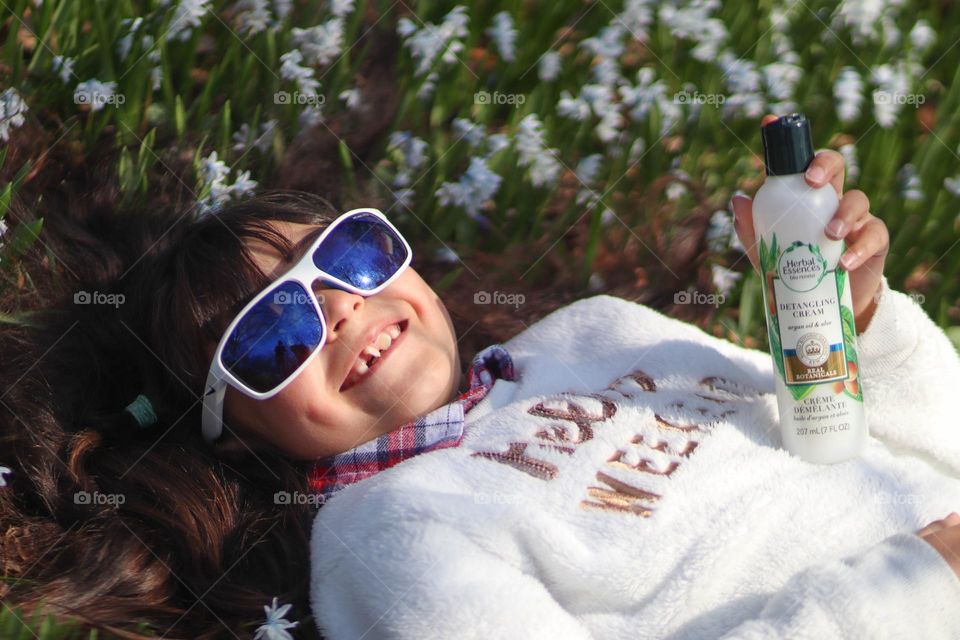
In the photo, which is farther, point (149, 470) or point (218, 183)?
point (218, 183)

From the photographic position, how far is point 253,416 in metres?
2.48

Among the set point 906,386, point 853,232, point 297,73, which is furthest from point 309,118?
point 906,386

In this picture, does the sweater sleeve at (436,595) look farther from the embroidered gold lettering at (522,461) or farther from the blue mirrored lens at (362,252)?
the blue mirrored lens at (362,252)

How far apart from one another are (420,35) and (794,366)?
1.75 m

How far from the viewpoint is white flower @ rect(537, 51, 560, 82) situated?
11.4 feet

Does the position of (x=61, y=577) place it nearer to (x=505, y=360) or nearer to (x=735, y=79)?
(x=505, y=360)

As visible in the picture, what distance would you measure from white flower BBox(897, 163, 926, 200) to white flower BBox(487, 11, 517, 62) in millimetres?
1227

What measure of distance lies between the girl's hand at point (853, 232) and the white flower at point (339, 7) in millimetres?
1584

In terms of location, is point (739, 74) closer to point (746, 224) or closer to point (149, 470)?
point (746, 224)

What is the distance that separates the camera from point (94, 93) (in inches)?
128

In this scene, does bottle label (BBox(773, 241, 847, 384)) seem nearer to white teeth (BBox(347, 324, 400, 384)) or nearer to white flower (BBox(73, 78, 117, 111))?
white teeth (BBox(347, 324, 400, 384))

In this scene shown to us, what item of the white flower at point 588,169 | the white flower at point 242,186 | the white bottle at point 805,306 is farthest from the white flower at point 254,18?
the white bottle at point 805,306

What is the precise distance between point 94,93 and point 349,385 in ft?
4.64

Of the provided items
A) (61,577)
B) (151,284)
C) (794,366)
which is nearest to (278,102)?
(151,284)
